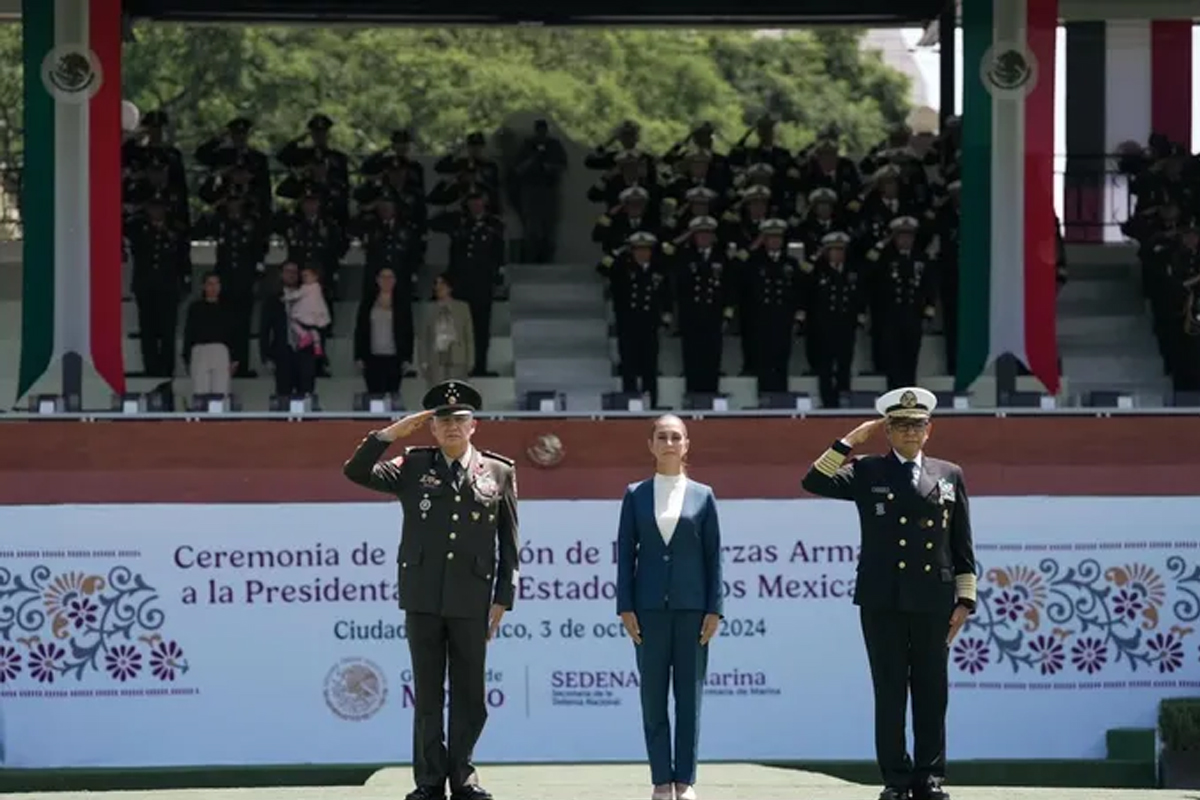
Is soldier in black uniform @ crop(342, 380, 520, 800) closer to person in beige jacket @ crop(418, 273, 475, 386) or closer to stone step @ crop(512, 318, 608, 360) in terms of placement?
person in beige jacket @ crop(418, 273, 475, 386)

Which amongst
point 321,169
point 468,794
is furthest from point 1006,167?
point 468,794

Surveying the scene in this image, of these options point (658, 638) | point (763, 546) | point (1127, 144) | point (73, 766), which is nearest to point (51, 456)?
point (73, 766)

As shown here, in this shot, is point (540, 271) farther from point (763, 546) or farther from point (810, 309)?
point (763, 546)

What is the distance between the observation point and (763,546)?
1489cm

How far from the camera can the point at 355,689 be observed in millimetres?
14719

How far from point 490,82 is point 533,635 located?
102 ft

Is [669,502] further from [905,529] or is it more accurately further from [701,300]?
[701,300]

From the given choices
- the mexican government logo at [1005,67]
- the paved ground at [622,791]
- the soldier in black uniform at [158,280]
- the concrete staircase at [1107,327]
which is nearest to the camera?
the paved ground at [622,791]

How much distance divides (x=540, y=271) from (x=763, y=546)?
24.4ft

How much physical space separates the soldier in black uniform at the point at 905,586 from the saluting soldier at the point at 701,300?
8888mm

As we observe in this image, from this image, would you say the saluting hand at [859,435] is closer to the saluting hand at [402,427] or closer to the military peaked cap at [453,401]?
the military peaked cap at [453,401]

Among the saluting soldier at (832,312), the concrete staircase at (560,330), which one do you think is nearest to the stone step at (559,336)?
the concrete staircase at (560,330)

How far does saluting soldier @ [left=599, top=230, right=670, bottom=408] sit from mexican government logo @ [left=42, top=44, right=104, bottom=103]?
12.6 feet

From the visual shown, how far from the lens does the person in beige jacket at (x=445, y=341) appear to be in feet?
62.2
